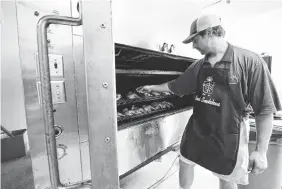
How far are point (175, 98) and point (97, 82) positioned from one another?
204 centimetres

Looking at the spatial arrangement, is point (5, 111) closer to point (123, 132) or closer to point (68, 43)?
point (68, 43)

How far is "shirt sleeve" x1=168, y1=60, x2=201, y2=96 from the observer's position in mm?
1401

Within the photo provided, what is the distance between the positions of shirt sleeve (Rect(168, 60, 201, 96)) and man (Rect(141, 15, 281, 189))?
4.4 inches

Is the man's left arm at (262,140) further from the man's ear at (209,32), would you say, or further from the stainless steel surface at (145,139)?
the stainless steel surface at (145,139)

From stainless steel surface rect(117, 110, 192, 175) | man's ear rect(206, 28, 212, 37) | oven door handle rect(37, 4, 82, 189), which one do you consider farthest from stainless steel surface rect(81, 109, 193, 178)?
man's ear rect(206, 28, 212, 37)

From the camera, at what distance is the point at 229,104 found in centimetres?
110

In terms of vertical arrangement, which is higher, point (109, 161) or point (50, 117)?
point (50, 117)

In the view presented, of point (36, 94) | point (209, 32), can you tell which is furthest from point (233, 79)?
point (36, 94)

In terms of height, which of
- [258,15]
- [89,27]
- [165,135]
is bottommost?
[165,135]

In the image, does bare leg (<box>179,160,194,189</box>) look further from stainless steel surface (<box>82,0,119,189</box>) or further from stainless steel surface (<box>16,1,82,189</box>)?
stainless steel surface (<box>82,0,119,189</box>)

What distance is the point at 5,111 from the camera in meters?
1.12

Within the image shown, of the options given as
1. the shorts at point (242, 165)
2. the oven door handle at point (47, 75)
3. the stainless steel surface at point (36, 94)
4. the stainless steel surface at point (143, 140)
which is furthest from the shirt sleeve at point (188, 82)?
the oven door handle at point (47, 75)

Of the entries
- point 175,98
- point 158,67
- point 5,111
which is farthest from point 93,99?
point 175,98

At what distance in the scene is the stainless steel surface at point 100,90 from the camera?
0.45m
